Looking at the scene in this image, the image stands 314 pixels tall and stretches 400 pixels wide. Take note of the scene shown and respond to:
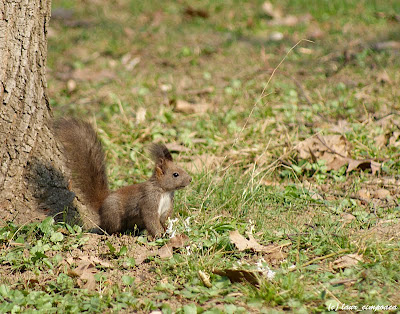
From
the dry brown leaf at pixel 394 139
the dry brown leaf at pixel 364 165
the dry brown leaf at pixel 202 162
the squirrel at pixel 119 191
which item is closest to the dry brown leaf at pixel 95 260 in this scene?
the squirrel at pixel 119 191

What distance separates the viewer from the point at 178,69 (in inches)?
281

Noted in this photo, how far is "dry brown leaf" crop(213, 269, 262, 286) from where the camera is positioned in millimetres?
2934

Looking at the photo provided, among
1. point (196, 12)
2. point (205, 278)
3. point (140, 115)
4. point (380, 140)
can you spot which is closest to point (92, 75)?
point (140, 115)

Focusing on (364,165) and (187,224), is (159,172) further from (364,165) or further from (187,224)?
(364,165)

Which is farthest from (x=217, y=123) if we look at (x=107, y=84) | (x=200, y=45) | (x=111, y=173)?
(x=200, y=45)

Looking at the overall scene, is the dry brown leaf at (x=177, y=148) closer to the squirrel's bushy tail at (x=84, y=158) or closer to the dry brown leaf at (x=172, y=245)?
the squirrel's bushy tail at (x=84, y=158)

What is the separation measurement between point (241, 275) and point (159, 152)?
1346 millimetres

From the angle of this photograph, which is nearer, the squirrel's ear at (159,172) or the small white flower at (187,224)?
the small white flower at (187,224)

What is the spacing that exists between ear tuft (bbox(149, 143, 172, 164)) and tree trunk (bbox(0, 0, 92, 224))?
2.23 ft

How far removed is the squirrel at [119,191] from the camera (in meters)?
3.89

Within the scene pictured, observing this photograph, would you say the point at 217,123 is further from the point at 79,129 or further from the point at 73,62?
the point at 73,62

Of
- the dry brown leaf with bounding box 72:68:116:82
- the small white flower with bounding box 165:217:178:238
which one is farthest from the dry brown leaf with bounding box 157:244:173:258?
the dry brown leaf with bounding box 72:68:116:82

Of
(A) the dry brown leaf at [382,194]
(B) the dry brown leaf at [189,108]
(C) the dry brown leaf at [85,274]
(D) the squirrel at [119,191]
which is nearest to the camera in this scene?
(C) the dry brown leaf at [85,274]

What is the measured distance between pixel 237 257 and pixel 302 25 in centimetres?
563
